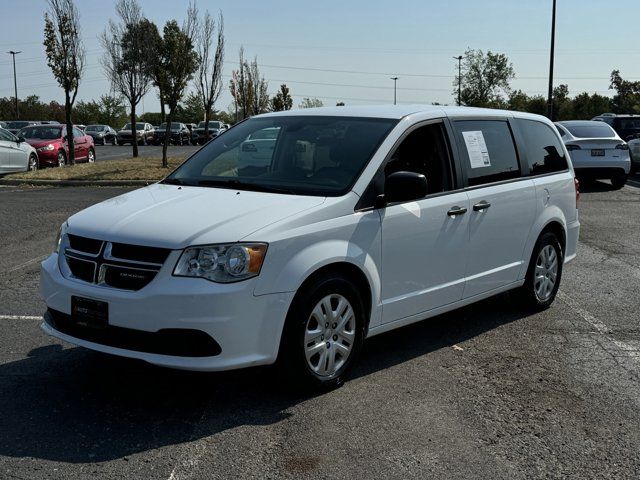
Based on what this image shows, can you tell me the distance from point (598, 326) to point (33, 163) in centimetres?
1985

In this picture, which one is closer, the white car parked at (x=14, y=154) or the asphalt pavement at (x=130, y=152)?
the white car parked at (x=14, y=154)

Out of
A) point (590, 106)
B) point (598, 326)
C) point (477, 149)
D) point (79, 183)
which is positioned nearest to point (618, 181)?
point (598, 326)

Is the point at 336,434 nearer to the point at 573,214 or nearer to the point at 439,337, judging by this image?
the point at 439,337

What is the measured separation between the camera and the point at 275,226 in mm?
4324

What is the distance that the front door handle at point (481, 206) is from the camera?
5.73 metres

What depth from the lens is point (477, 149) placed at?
597 cm

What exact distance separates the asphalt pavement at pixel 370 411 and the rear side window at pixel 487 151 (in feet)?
4.25

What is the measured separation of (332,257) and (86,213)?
165 centimetres

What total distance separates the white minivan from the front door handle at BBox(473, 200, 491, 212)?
1 cm

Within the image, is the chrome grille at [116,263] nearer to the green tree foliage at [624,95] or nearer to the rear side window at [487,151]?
the rear side window at [487,151]

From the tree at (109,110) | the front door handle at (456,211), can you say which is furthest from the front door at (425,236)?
the tree at (109,110)

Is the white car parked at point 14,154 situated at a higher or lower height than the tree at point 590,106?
lower

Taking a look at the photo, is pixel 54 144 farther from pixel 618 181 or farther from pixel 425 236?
pixel 425 236

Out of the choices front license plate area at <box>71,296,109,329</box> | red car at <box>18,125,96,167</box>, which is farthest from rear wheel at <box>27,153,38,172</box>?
front license plate area at <box>71,296,109,329</box>
